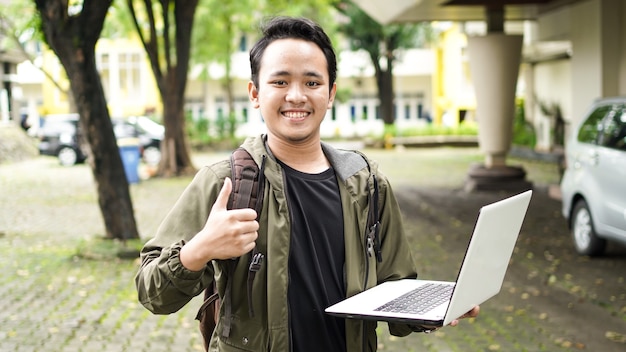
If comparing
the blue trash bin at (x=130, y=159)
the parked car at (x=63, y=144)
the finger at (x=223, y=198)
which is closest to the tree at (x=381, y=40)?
the parked car at (x=63, y=144)

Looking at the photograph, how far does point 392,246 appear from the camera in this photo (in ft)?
10.3

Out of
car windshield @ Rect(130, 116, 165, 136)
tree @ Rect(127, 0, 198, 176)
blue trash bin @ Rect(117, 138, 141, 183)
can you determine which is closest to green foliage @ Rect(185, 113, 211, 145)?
car windshield @ Rect(130, 116, 165, 136)

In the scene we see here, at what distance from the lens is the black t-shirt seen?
2.83 metres

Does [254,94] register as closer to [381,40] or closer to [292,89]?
[292,89]

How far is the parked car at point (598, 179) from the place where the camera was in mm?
10477

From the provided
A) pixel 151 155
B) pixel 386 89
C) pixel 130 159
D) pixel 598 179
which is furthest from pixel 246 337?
pixel 386 89

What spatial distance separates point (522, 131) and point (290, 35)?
30.8 meters

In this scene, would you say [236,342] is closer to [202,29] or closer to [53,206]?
[53,206]

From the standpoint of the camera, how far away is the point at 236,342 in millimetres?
2869

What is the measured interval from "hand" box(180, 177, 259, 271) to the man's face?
1.18 feet

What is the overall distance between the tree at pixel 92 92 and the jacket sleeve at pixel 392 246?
9.40 meters

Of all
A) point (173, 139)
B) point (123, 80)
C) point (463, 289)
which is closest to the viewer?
point (463, 289)

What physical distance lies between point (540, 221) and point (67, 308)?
8268mm

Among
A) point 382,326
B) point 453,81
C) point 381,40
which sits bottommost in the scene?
point 382,326
